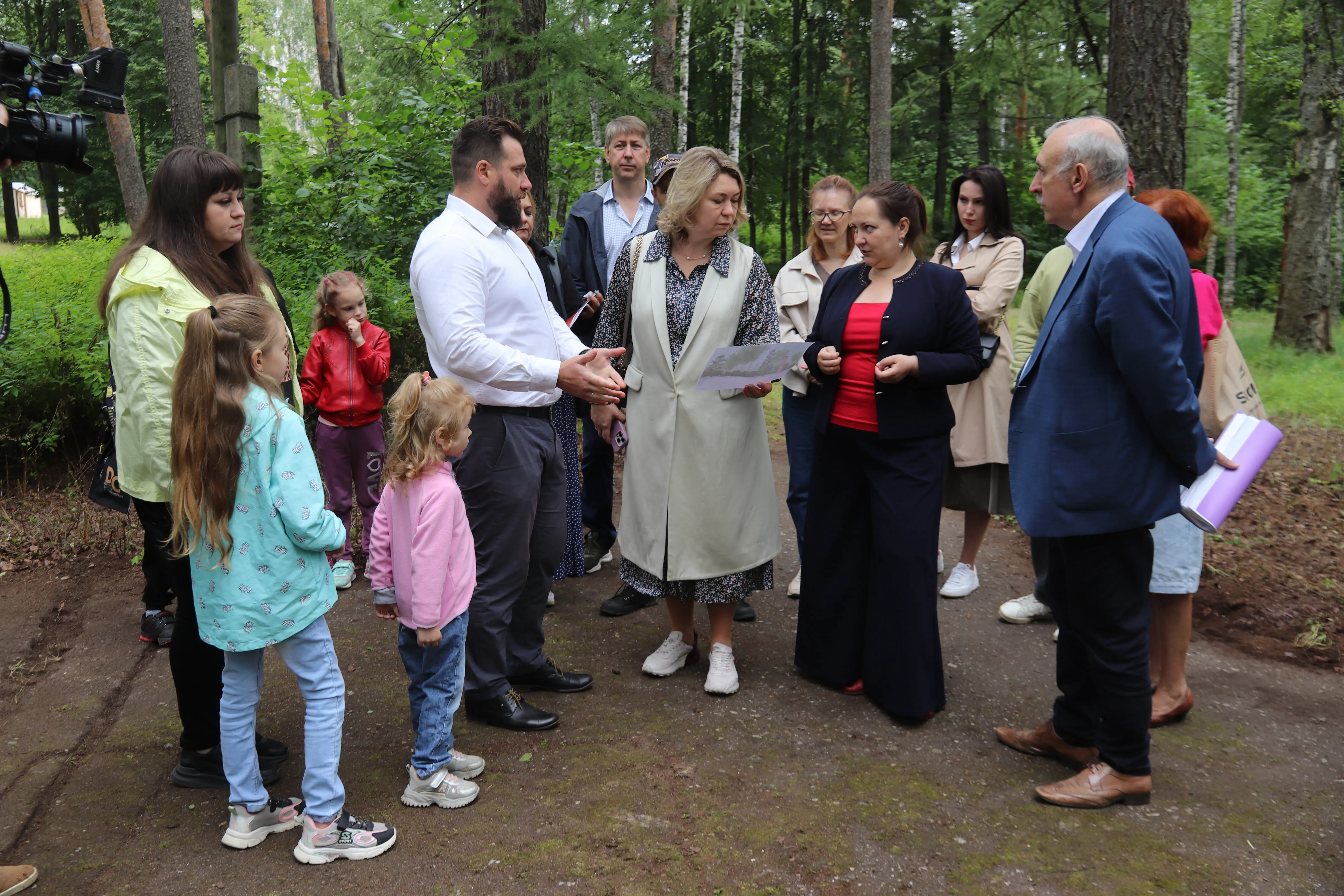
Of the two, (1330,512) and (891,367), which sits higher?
(891,367)

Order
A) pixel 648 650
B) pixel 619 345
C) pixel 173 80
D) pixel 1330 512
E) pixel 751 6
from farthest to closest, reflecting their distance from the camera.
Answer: pixel 751 6 → pixel 173 80 → pixel 1330 512 → pixel 648 650 → pixel 619 345

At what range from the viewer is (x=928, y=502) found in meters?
3.90

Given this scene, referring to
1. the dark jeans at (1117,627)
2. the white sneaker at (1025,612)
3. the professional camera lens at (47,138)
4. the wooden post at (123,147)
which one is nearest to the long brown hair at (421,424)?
the professional camera lens at (47,138)

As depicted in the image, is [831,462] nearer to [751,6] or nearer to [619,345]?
[619,345]

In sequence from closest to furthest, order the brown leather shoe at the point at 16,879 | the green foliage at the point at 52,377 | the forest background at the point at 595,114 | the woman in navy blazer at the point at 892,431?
the brown leather shoe at the point at 16,879, the woman in navy blazer at the point at 892,431, the green foliage at the point at 52,377, the forest background at the point at 595,114

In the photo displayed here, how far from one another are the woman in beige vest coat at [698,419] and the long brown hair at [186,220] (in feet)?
→ 5.48

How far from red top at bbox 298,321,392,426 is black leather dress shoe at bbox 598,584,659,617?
5.73ft

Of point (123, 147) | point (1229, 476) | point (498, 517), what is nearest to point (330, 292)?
point (498, 517)

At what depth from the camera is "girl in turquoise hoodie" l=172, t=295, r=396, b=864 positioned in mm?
2736

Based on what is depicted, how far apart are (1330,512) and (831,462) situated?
5.13 m

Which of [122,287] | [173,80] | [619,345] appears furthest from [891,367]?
[173,80]

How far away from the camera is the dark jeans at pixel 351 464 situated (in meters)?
5.36

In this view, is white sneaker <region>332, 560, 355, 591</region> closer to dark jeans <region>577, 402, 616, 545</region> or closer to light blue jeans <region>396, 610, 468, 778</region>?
dark jeans <region>577, 402, 616, 545</region>

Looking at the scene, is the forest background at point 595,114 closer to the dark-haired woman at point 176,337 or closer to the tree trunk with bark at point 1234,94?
the tree trunk with bark at point 1234,94
